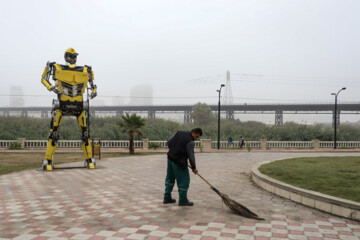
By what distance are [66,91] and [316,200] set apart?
9374 millimetres

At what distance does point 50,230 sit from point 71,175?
5.87 meters

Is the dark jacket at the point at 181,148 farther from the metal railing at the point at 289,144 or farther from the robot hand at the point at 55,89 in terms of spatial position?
the metal railing at the point at 289,144

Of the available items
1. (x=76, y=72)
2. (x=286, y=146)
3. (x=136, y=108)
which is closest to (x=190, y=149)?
(x=76, y=72)

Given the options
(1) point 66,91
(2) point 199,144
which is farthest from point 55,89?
(2) point 199,144

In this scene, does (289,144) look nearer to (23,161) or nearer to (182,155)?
(23,161)

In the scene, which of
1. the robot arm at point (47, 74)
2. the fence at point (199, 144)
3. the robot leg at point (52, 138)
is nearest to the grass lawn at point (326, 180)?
the robot leg at point (52, 138)

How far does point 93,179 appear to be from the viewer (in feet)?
31.1

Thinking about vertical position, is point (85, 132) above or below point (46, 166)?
above

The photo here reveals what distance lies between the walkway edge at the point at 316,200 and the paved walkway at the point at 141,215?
0.18 metres

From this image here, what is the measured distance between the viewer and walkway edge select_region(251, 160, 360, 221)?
546 centimetres

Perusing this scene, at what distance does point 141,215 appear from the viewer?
5.50 metres

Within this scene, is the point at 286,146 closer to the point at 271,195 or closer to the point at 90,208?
the point at 271,195

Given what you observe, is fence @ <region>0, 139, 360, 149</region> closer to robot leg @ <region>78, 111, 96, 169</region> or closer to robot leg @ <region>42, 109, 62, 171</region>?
robot leg @ <region>78, 111, 96, 169</region>

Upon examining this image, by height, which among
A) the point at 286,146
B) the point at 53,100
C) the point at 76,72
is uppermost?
the point at 76,72
